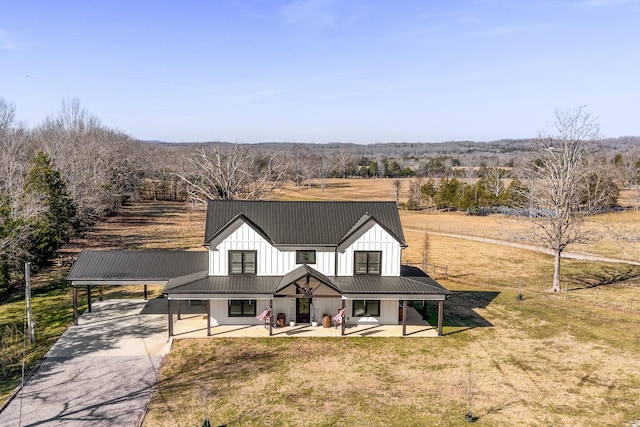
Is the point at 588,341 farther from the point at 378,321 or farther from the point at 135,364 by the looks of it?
the point at 135,364

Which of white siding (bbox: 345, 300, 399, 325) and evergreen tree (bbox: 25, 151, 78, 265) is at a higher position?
evergreen tree (bbox: 25, 151, 78, 265)

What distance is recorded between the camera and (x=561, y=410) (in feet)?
60.2

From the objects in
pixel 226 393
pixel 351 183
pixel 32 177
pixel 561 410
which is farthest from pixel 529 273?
pixel 351 183

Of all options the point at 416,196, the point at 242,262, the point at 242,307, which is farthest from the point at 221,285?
the point at 416,196

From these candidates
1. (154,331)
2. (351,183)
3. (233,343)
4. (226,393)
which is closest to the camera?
(226,393)

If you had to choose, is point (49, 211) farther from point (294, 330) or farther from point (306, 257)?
point (294, 330)

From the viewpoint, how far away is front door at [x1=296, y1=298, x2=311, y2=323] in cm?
2709

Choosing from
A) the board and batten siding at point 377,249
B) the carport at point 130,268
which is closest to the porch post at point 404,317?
the board and batten siding at point 377,249

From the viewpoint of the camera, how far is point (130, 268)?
1085 inches

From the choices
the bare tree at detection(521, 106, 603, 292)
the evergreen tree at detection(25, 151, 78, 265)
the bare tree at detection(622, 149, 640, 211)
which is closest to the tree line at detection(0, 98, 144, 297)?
the evergreen tree at detection(25, 151, 78, 265)

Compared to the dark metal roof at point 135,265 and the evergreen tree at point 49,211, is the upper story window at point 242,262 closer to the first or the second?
the dark metal roof at point 135,265

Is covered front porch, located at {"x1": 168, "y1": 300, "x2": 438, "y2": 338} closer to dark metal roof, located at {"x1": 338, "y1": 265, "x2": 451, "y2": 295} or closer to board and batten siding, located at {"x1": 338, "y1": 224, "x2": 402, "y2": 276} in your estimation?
dark metal roof, located at {"x1": 338, "y1": 265, "x2": 451, "y2": 295}

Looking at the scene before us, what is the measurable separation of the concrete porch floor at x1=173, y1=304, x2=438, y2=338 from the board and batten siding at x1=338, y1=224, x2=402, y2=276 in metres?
3.21

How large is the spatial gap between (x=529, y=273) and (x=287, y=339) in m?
27.5
